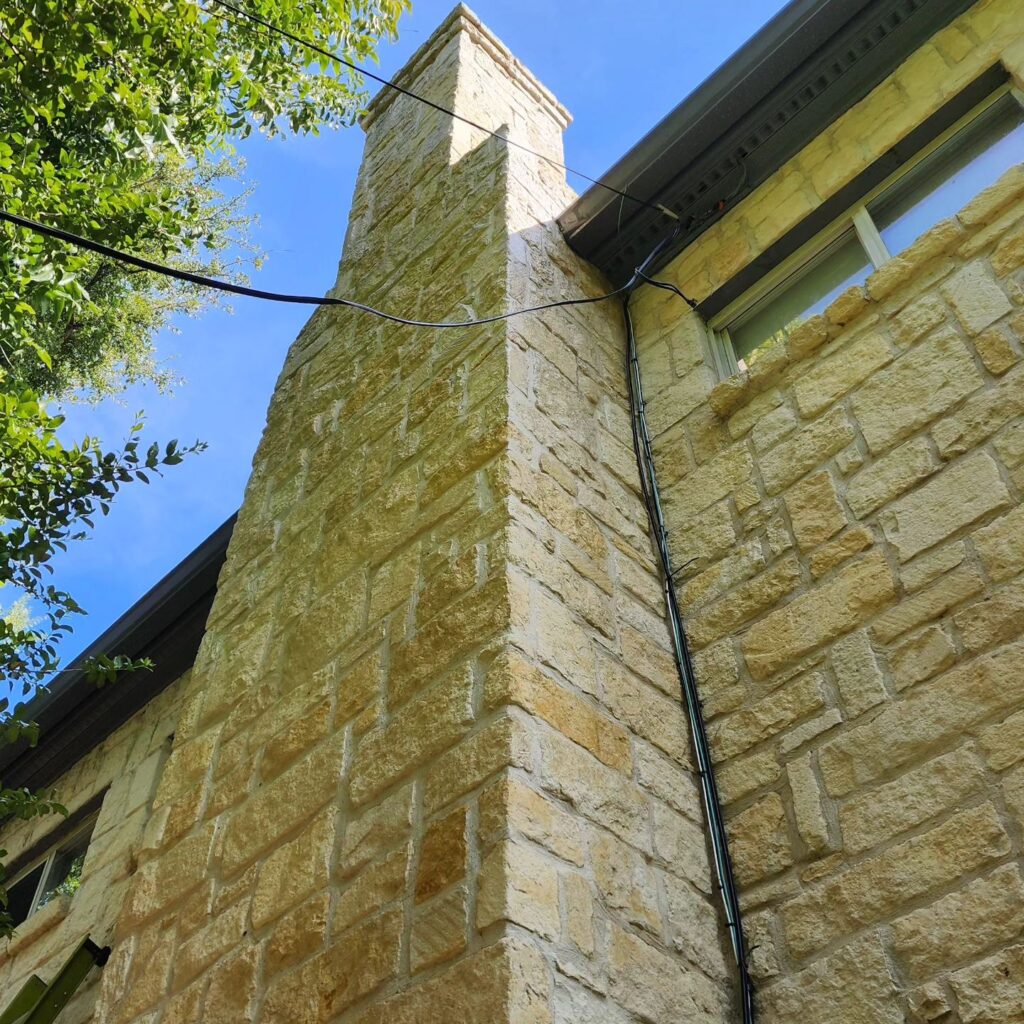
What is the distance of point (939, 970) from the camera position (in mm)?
2168

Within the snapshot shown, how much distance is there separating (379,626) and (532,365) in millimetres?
1114

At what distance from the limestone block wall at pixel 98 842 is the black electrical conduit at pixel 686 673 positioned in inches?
91.7

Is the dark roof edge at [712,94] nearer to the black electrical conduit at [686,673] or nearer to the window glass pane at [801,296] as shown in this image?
the black electrical conduit at [686,673]

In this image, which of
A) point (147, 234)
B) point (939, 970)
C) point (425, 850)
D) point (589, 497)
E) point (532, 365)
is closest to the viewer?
point (939, 970)

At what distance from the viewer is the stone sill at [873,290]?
3.36m

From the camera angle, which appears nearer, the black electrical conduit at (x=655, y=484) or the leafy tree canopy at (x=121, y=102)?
the black electrical conduit at (x=655, y=484)

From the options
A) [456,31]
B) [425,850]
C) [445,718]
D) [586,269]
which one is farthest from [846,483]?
[456,31]

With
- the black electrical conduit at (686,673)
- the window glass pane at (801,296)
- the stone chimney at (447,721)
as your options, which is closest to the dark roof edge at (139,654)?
the stone chimney at (447,721)

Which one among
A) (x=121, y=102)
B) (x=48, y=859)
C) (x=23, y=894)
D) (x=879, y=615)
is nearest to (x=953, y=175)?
(x=879, y=615)

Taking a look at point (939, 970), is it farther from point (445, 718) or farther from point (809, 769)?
point (445, 718)

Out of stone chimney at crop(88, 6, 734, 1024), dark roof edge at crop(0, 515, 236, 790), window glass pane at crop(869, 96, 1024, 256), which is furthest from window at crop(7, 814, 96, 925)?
window glass pane at crop(869, 96, 1024, 256)

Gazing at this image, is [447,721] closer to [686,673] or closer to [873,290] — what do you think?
[686,673]

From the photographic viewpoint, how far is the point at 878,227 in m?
4.11

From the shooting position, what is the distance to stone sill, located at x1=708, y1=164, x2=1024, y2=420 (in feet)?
A: 11.0
